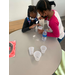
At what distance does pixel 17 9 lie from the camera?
7.49ft

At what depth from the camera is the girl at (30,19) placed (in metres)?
1.35

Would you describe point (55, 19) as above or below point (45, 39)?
above

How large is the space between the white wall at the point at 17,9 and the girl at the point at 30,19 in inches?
37.7

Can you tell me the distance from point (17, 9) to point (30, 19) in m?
0.98

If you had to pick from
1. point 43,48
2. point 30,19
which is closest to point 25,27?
point 30,19

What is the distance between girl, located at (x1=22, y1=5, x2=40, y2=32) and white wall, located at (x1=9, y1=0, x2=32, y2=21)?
0.96m

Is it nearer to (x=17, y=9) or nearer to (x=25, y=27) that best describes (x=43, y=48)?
(x=25, y=27)

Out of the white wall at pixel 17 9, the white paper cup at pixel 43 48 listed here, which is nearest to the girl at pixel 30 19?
the white paper cup at pixel 43 48
